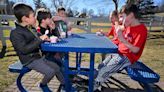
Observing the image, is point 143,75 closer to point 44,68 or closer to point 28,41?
point 44,68

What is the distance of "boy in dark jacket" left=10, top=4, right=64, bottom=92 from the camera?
3.36m

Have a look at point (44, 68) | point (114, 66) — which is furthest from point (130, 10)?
point (44, 68)

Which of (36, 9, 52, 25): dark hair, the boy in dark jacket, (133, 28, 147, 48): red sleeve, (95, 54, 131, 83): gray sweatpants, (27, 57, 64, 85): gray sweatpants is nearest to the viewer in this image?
the boy in dark jacket

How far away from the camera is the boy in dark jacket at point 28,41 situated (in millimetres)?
3361

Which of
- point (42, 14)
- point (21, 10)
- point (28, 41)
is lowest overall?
point (28, 41)

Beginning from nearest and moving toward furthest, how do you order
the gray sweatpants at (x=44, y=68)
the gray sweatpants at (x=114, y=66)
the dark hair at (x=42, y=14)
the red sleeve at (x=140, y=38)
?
1. the red sleeve at (x=140, y=38)
2. the gray sweatpants at (x=44, y=68)
3. the gray sweatpants at (x=114, y=66)
4. the dark hair at (x=42, y=14)

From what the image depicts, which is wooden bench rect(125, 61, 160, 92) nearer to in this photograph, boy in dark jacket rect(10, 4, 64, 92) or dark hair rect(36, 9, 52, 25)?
boy in dark jacket rect(10, 4, 64, 92)

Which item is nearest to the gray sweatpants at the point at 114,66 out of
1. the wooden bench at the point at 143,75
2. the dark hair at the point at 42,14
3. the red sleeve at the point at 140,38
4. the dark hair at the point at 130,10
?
the wooden bench at the point at 143,75

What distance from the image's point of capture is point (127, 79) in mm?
5320

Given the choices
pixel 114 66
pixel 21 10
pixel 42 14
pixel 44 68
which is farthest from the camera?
pixel 42 14

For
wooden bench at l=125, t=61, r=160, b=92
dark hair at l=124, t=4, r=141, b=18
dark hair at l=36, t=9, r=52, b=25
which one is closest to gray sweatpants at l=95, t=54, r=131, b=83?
wooden bench at l=125, t=61, r=160, b=92

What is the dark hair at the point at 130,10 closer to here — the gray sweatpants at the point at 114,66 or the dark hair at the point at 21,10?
the gray sweatpants at the point at 114,66

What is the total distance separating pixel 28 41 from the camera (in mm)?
3463

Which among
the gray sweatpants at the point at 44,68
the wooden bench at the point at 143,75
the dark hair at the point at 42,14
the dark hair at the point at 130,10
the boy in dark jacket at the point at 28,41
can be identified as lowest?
the wooden bench at the point at 143,75
